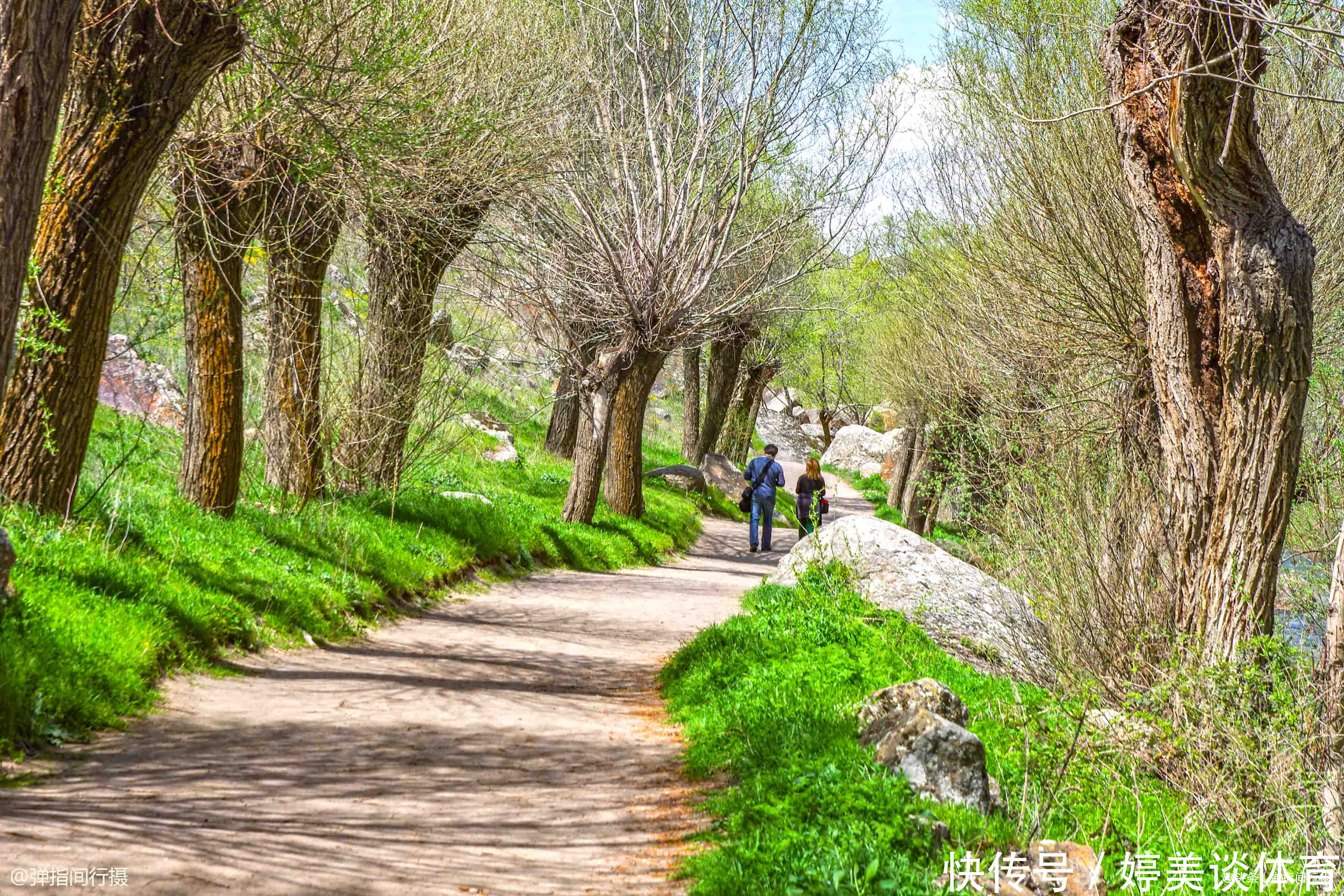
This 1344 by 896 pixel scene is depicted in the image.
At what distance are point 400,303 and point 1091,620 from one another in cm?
785

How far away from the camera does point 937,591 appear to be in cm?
1069

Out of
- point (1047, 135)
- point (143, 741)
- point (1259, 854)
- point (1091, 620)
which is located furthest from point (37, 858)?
point (1047, 135)

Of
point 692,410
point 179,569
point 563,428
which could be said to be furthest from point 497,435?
point 179,569

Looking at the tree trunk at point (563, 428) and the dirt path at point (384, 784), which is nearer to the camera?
the dirt path at point (384, 784)

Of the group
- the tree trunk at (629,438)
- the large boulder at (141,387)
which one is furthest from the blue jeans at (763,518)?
the large boulder at (141,387)

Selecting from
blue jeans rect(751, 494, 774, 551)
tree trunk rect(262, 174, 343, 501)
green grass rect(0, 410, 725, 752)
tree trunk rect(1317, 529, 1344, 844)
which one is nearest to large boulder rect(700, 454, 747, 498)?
blue jeans rect(751, 494, 774, 551)

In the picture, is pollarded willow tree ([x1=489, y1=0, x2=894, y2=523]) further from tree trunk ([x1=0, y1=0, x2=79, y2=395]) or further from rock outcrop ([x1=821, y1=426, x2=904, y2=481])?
rock outcrop ([x1=821, y1=426, x2=904, y2=481])

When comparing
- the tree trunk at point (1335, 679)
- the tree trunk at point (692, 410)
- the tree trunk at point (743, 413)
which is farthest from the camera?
the tree trunk at point (743, 413)

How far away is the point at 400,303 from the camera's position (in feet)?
39.3

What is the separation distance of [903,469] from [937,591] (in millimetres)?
21026

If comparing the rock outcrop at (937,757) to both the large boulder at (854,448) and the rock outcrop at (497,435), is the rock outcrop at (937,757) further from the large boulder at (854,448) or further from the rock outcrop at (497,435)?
the large boulder at (854,448)

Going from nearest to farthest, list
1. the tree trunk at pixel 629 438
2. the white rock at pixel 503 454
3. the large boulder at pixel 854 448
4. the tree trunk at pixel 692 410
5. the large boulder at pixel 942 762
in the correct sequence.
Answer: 1. the large boulder at pixel 942 762
2. the tree trunk at pixel 629 438
3. the white rock at pixel 503 454
4. the tree trunk at pixel 692 410
5. the large boulder at pixel 854 448

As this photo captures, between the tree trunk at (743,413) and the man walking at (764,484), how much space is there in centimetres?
1024

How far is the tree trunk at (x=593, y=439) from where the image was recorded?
1659 centimetres
